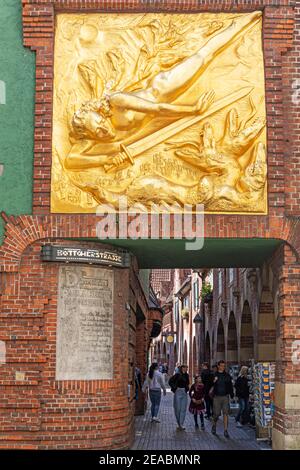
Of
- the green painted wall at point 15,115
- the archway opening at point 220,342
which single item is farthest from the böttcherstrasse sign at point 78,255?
the archway opening at point 220,342

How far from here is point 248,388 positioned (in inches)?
719

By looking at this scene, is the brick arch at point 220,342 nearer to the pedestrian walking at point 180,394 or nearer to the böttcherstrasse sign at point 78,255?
the pedestrian walking at point 180,394

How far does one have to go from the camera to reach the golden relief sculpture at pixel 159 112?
41.8 feet

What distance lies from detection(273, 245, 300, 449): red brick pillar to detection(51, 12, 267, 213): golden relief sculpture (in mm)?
1360

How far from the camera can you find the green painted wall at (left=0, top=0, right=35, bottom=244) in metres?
12.7

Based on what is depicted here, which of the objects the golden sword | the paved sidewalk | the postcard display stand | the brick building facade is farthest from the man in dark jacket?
the golden sword

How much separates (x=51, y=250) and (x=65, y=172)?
1.47 m

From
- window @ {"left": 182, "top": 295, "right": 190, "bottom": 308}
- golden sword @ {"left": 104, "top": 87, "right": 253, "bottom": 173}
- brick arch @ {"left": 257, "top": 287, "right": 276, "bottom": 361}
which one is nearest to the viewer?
golden sword @ {"left": 104, "top": 87, "right": 253, "bottom": 173}

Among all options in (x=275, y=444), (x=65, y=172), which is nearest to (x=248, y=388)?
(x=275, y=444)

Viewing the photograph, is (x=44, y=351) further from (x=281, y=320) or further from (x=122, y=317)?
(x=281, y=320)

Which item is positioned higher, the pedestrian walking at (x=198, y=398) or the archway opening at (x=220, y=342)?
the archway opening at (x=220, y=342)
